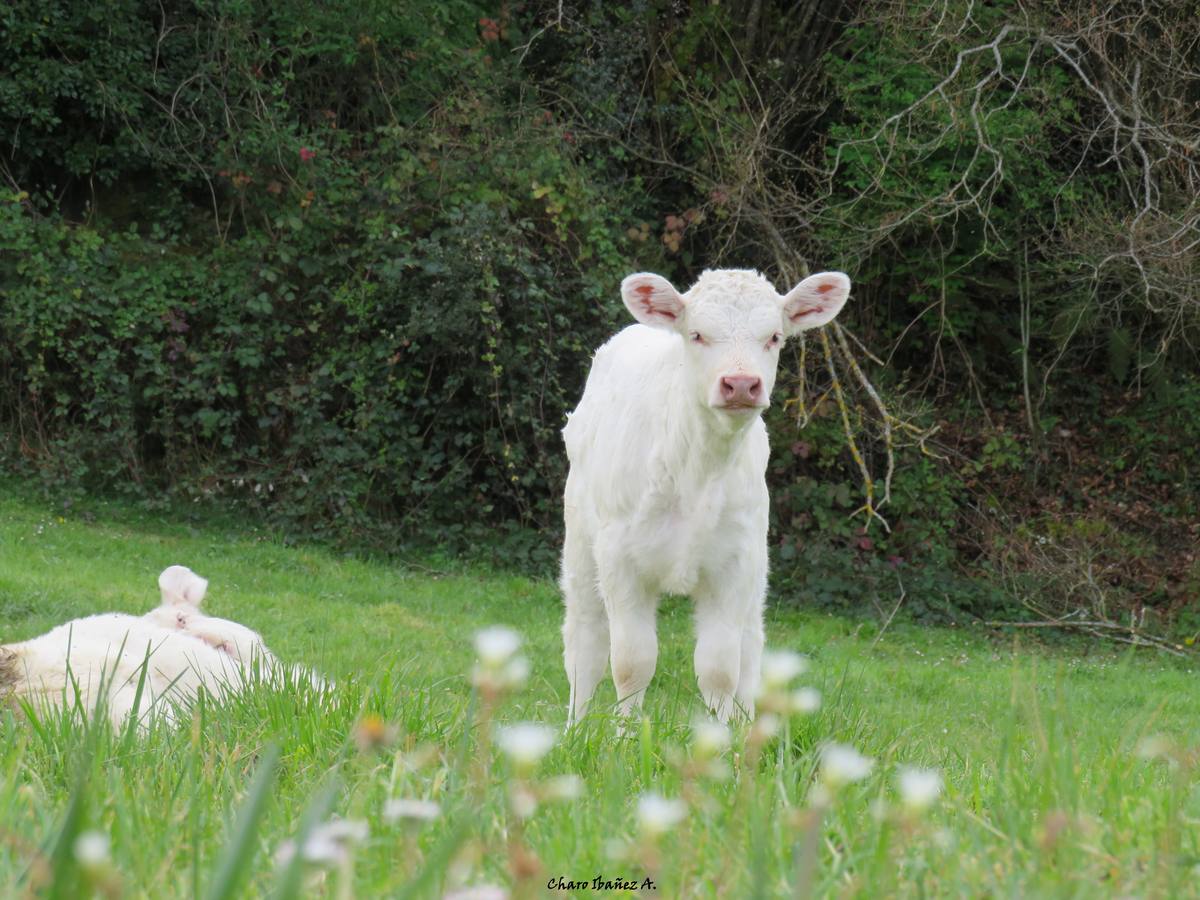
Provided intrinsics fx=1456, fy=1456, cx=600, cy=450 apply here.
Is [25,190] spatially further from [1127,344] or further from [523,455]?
[1127,344]

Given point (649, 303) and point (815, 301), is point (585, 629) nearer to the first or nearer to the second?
point (649, 303)

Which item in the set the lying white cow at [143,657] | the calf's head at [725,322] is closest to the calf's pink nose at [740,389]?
the calf's head at [725,322]

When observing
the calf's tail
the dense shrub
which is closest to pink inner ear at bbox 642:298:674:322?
the calf's tail

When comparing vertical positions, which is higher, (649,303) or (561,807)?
(649,303)

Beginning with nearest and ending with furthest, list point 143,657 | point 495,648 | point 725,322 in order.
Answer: point 495,648
point 143,657
point 725,322

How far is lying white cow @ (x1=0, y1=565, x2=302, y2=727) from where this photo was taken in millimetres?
4422

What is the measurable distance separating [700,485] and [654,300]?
717 millimetres

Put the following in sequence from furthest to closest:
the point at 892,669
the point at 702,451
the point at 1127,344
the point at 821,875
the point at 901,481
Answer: the point at 1127,344 → the point at 901,481 → the point at 892,669 → the point at 702,451 → the point at 821,875

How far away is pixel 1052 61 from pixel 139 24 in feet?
28.4

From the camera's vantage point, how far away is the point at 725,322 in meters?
5.31

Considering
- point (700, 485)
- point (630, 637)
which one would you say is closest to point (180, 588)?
point (630, 637)

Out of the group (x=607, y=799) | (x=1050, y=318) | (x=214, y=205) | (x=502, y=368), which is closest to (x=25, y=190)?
(x=214, y=205)

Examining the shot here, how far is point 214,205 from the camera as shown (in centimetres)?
1417

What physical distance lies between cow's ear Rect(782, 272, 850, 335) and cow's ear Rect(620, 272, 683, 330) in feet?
1.49
